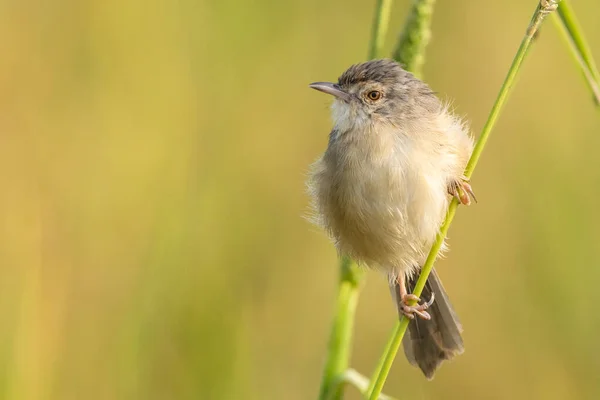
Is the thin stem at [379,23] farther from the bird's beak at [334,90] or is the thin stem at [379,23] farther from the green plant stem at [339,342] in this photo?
the green plant stem at [339,342]

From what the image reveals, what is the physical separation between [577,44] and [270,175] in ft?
10.5

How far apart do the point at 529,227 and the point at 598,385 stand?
1.12 metres

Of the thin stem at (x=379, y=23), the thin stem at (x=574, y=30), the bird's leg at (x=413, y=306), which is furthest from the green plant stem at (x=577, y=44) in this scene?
the bird's leg at (x=413, y=306)

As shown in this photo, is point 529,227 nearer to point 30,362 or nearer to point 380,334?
point 380,334

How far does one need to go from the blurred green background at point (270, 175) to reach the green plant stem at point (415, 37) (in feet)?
4.71

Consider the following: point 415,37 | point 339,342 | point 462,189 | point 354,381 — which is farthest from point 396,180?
point 354,381

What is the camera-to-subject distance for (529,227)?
16.4 ft

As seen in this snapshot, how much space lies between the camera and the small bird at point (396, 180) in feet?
9.96

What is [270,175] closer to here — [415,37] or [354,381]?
[415,37]

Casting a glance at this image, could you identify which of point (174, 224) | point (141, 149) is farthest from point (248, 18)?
point (174, 224)

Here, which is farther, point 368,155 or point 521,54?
point 368,155

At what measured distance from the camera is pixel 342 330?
2678mm

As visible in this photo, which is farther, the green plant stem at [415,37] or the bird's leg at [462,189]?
the bird's leg at [462,189]

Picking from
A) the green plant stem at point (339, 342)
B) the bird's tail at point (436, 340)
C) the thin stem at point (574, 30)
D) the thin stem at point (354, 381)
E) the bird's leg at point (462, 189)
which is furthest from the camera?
the bird's tail at point (436, 340)
